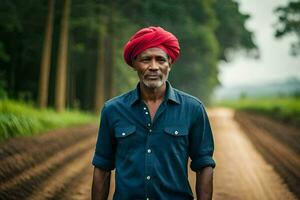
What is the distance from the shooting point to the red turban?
3555 millimetres

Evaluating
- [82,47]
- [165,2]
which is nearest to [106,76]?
[82,47]

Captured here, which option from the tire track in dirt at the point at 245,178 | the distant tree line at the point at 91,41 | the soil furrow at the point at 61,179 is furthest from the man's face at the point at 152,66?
the distant tree line at the point at 91,41

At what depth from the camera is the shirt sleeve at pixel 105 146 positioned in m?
3.67

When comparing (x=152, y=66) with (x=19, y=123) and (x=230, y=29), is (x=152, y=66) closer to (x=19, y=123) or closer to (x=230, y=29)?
(x=19, y=123)

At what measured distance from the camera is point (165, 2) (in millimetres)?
15547

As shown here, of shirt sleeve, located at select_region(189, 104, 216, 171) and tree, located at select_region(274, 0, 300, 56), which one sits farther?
tree, located at select_region(274, 0, 300, 56)

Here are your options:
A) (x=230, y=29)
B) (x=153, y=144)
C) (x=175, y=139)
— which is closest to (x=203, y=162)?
(x=175, y=139)

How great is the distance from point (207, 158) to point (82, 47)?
26083 mm

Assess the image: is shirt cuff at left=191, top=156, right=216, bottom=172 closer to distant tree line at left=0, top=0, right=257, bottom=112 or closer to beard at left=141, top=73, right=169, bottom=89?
beard at left=141, top=73, right=169, bottom=89

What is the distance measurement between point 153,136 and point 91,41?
27803 millimetres

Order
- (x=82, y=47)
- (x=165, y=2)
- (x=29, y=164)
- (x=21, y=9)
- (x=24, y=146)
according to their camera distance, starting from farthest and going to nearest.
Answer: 1. (x=82, y=47)
2. (x=21, y=9)
3. (x=165, y=2)
4. (x=24, y=146)
5. (x=29, y=164)

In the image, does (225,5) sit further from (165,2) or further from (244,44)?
(244,44)

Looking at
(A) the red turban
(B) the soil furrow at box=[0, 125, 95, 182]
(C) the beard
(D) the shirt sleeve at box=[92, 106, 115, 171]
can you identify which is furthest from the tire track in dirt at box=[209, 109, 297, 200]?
(A) the red turban

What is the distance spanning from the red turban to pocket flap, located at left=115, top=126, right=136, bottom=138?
1.73ft
